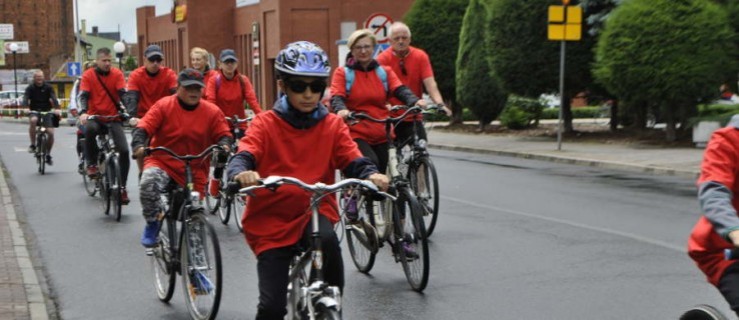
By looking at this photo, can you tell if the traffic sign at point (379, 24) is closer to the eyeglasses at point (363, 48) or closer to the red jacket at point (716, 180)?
the eyeglasses at point (363, 48)

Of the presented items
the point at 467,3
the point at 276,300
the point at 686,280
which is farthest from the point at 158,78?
the point at 467,3

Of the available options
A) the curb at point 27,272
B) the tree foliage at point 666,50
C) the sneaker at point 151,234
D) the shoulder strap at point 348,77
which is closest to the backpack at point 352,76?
the shoulder strap at point 348,77

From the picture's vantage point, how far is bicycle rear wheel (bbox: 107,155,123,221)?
42.0 feet

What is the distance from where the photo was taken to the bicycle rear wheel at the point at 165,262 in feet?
25.6

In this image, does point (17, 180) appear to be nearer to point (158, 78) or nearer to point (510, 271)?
point (158, 78)

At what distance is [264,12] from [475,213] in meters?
52.1

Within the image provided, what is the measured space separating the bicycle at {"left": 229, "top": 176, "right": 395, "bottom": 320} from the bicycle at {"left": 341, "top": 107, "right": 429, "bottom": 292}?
2453 mm

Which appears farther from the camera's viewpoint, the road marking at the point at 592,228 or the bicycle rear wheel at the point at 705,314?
the road marking at the point at 592,228

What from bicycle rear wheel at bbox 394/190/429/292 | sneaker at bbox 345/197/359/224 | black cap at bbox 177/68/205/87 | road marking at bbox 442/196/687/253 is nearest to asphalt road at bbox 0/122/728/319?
road marking at bbox 442/196/687/253

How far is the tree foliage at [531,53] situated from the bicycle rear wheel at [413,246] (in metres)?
17.6

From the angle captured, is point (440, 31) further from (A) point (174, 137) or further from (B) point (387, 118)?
(A) point (174, 137)

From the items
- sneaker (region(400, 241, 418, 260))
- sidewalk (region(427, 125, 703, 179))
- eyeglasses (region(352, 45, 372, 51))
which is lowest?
sidewalk (region(427, 125, 703, 179))

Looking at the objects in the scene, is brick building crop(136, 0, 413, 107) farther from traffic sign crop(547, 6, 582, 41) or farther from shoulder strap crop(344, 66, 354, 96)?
shoulder strap crop(344, 66, 354, 96)

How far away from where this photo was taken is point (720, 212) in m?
4.48
